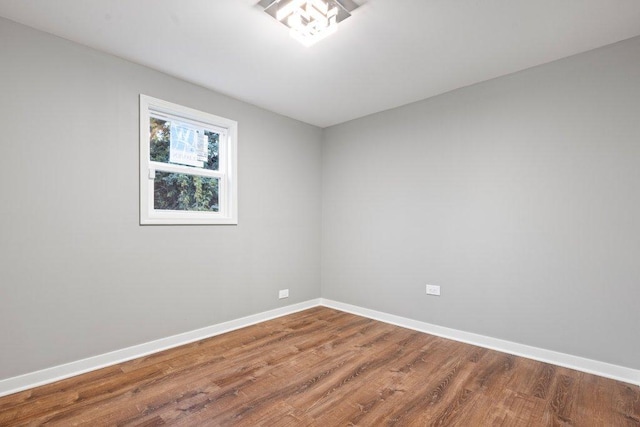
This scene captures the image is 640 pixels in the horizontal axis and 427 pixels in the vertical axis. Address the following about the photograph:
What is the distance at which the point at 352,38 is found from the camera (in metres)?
2.30

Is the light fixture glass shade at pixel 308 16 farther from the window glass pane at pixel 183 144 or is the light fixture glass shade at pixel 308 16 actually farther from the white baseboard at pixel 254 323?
the white baseboard at pixel 254 323

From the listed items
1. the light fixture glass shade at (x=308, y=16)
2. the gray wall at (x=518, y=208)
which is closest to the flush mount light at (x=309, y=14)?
the light fixture glass shade at (x=308, y=16)

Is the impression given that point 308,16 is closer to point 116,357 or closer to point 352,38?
point 352,38

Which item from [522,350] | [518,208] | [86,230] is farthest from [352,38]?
[522,350]

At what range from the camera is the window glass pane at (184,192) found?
9.62ft

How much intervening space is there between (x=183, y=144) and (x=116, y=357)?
204cm

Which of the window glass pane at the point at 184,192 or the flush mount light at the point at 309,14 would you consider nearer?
the flush mount light at the point at 309,14

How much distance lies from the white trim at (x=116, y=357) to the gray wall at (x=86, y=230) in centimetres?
5

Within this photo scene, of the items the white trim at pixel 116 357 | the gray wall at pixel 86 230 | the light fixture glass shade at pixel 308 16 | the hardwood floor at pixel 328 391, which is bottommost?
the hardwood floor at pixel 328 391

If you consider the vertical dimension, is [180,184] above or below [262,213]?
above

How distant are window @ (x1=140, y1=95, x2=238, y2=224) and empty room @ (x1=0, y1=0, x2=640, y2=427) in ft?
0.07

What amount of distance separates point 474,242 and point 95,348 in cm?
355

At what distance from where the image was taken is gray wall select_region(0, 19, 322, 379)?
213cm

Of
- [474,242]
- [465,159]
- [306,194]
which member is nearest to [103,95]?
[306,194]
